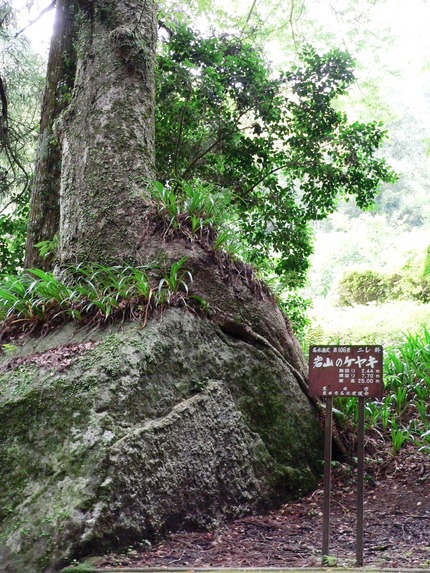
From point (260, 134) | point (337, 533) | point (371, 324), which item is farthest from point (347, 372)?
point (371, 324)

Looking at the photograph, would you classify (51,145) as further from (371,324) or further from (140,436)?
(371,324)

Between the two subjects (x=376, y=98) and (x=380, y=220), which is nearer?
(x=376, y=98)

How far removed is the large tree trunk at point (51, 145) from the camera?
21.2 feet

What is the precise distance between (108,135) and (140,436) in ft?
10.3

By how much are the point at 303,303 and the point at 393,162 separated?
22.7 metres

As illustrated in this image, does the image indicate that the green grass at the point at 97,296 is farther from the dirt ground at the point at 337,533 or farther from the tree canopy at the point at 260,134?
the tree canopy at the point at 260,134

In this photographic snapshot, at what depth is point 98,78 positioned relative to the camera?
230 inches

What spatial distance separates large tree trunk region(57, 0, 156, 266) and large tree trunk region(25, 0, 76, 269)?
2.57ft

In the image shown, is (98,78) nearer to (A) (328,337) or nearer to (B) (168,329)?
(B) (168,329)

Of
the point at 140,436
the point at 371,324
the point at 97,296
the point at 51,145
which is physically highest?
the point at 51,145

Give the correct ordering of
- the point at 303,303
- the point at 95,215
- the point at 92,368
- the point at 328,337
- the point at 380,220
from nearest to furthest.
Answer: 1. the point at 92,368
2. the point at 95,215
3. the point at 303,303
4. the point at 328,337
5. the point at 380,220

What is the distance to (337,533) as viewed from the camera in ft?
12.5

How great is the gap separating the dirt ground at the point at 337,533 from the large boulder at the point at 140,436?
0.15 metres

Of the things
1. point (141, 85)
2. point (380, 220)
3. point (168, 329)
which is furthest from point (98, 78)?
point (380, 220)
